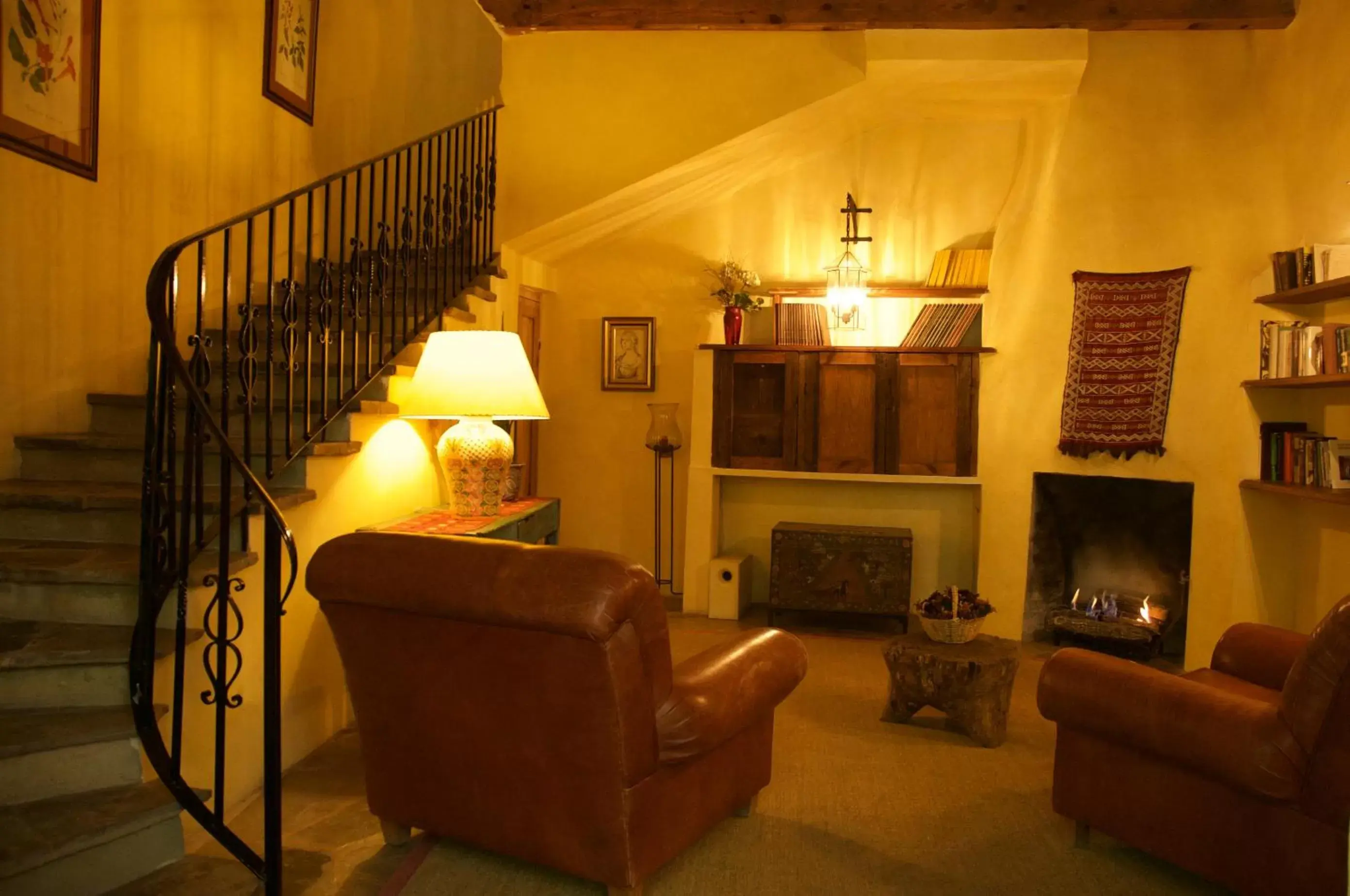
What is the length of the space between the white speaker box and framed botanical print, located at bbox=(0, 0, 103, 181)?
11.9 ft

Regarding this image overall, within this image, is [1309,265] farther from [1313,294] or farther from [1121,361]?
[1121,361]

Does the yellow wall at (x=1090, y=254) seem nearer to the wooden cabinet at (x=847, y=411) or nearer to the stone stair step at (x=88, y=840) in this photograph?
the wooden cabinet at (x=847, y=411)

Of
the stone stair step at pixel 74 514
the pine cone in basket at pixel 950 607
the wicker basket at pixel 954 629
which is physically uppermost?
the stone stair step at pixel 74 514

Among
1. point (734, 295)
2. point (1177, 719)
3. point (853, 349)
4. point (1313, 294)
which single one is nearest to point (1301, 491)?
point (1313, 294)

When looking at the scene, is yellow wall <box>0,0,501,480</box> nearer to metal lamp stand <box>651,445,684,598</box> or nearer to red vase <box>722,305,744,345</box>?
red vase <box>722,305,744,345</box>

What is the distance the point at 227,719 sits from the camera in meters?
2.86

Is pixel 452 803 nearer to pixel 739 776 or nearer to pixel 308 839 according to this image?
pixel 308 839

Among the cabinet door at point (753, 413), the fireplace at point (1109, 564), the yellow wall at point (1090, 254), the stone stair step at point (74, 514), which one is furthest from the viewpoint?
the cabinet door at point (753, 413)

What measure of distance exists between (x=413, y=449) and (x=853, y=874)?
99.7 inches

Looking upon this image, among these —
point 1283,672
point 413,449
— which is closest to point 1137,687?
point 1283,672

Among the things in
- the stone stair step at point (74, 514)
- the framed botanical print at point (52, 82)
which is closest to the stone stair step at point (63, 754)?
the stone stair step at point (74, 514)

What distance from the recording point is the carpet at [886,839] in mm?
2576

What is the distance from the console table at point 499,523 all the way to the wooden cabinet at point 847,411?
1379 millimetres

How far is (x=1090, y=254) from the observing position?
511cm
